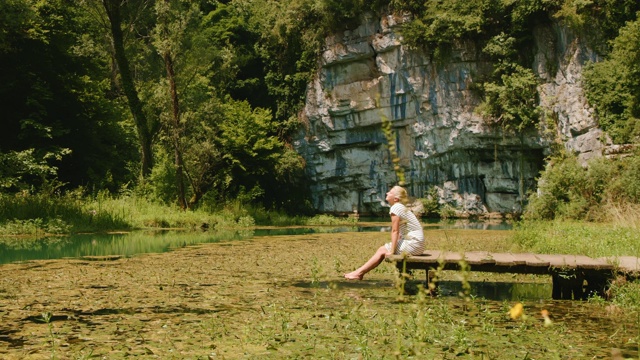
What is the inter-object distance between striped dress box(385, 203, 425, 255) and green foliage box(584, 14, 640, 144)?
13.9 m

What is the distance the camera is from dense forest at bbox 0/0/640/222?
73.1ft

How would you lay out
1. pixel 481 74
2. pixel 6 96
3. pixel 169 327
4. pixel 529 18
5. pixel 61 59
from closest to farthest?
pixel 169 327 < pixel 6 96 < pixel 61 59 < pixel 529 18 < pixel 481 74

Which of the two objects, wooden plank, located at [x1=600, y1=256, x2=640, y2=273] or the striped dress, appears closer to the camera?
wooden plank, located at [x1=600, y1=256, x2=640, y2=273]

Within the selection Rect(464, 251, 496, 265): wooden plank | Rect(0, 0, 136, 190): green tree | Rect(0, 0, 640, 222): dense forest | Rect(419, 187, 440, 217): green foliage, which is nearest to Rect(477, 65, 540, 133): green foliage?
Rect(0, 0, 640, 222): dense forest

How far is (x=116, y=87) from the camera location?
3619cm

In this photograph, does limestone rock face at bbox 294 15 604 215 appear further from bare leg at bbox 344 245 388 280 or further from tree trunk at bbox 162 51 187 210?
bare leg at bbox 344 245 388 280

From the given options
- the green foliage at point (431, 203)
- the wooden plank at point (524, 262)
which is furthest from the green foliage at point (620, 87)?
the wooden plank at point (524, 262)

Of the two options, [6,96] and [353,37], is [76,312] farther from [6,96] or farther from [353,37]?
[353,37]

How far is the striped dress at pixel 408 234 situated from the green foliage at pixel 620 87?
13.9 metres

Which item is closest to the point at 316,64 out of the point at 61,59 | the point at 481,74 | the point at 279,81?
the point at 279,81

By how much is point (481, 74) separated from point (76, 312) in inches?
1165

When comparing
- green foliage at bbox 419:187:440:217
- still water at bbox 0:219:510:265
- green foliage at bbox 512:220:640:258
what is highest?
green foliage at bbox 419:187:440:217

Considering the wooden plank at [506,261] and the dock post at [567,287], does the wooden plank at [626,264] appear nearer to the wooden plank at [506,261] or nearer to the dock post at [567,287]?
the dock post at [567,287]

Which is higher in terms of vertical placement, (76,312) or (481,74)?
(481,74)
